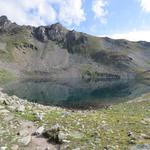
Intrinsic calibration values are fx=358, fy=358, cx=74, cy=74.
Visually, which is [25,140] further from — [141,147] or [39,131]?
[141,147]

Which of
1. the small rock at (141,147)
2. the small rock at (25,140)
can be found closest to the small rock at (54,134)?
the small rock at (25,140)

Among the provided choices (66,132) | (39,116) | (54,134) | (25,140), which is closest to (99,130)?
(66,132)

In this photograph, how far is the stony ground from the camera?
18.4m

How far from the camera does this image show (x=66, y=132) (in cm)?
1991

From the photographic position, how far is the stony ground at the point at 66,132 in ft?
60.3

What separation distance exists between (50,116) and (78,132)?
397 cm

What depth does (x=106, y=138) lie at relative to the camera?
1911 centimetres

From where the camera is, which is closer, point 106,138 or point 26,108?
point 106,138

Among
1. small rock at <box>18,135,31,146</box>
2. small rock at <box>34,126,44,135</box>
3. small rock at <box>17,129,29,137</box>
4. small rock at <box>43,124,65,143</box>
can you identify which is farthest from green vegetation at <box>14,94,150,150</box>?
small rock at <box>18,135,31,146</box>

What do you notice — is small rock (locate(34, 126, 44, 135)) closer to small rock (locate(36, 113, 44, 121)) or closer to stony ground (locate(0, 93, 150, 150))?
stony ground (locate(0, 93, 150, 150))

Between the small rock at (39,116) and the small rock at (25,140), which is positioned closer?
the small rock at (25,140)

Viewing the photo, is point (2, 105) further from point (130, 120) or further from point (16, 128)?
point (130, 120)

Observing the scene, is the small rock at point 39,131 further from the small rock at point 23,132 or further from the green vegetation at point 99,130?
the green vegetation at point 99,130

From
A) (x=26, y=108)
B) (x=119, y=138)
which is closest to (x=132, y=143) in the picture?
(x=119, y=138)
